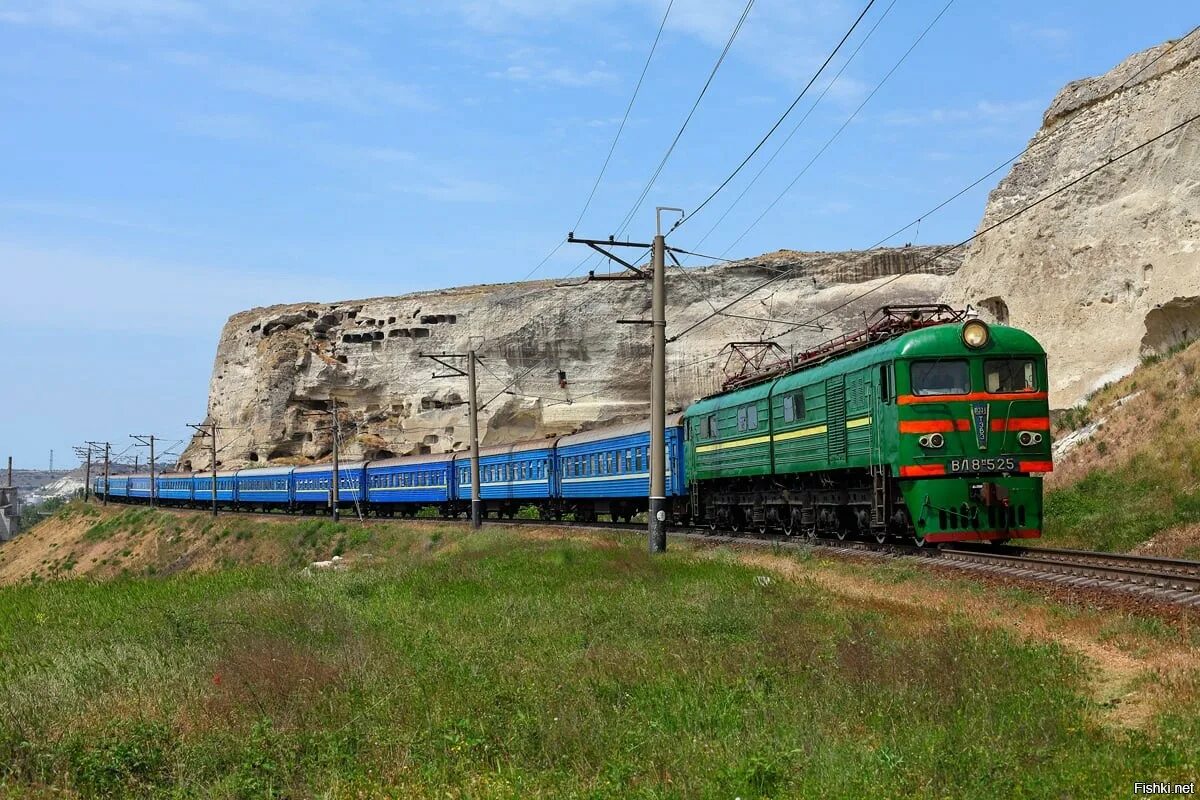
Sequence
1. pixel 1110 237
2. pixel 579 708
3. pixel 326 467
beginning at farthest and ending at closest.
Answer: pixel 326 467
pixel 1110 237
pixel 579 708

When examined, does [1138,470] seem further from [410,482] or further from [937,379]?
[410,482]

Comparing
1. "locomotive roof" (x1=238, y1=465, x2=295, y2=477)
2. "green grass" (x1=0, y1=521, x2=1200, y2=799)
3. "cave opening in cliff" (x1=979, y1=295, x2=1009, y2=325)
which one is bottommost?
"green grass" (x1=0, y1=521, x2=1200, y2=799)

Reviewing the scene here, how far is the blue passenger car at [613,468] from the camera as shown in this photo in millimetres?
34062

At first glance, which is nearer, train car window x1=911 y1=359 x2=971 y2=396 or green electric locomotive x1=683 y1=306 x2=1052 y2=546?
green electric locomotive x1=683 y1=306 x2=1052 y2=546

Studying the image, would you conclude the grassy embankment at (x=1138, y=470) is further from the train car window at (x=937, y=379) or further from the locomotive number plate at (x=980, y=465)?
the train car window at (x=937, y=379)

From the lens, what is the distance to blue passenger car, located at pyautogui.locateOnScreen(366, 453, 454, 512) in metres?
53.5

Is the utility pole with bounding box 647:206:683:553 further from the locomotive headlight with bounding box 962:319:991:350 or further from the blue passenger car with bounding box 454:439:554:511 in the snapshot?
the blue passenger car with bounding box 454:439:554:511

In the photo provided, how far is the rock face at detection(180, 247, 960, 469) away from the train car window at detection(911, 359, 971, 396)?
53545 mm

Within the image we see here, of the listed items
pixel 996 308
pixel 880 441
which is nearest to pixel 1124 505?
pixel 880 441

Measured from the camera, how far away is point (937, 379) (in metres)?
18.8

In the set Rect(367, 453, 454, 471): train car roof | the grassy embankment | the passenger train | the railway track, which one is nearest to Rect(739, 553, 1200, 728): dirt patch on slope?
the railway track

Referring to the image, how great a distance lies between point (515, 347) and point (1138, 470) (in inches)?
2407

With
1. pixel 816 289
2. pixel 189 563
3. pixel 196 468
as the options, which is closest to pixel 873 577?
pixel 189 563

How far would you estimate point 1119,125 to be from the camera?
36.4 metres
